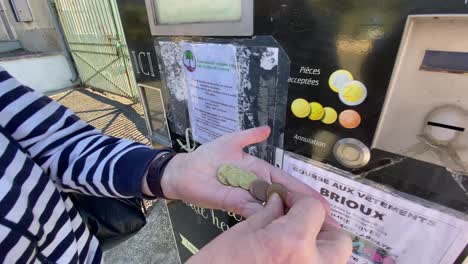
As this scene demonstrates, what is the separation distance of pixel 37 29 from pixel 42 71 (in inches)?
65.3

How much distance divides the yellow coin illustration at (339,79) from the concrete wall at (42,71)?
27.2 ft

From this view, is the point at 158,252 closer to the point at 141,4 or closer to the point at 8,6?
the point at 141,4

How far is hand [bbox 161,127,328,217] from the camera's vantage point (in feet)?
2.71

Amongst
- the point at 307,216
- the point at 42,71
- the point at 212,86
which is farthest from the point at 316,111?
the point at 42,71

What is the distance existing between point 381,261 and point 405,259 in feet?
0.27

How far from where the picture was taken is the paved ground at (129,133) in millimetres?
2189

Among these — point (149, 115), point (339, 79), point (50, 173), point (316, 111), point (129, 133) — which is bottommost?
point (129, 133)

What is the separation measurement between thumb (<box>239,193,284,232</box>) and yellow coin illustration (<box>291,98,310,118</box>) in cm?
28

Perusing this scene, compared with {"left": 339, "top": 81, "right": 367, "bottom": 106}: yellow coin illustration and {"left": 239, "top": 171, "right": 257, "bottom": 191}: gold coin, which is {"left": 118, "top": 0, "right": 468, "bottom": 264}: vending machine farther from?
{"left": 239, "top": 171, "right": 257, "bottom": 191}: gold coin

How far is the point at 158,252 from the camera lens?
86.4 inches

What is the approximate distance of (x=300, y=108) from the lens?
82 centimetres

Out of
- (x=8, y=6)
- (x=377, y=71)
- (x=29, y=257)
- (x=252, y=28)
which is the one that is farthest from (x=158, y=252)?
(x=8, y=6)

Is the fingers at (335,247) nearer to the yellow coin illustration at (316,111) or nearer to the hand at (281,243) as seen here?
the hand at (281,243)

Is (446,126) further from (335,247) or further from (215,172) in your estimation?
(215,172)
